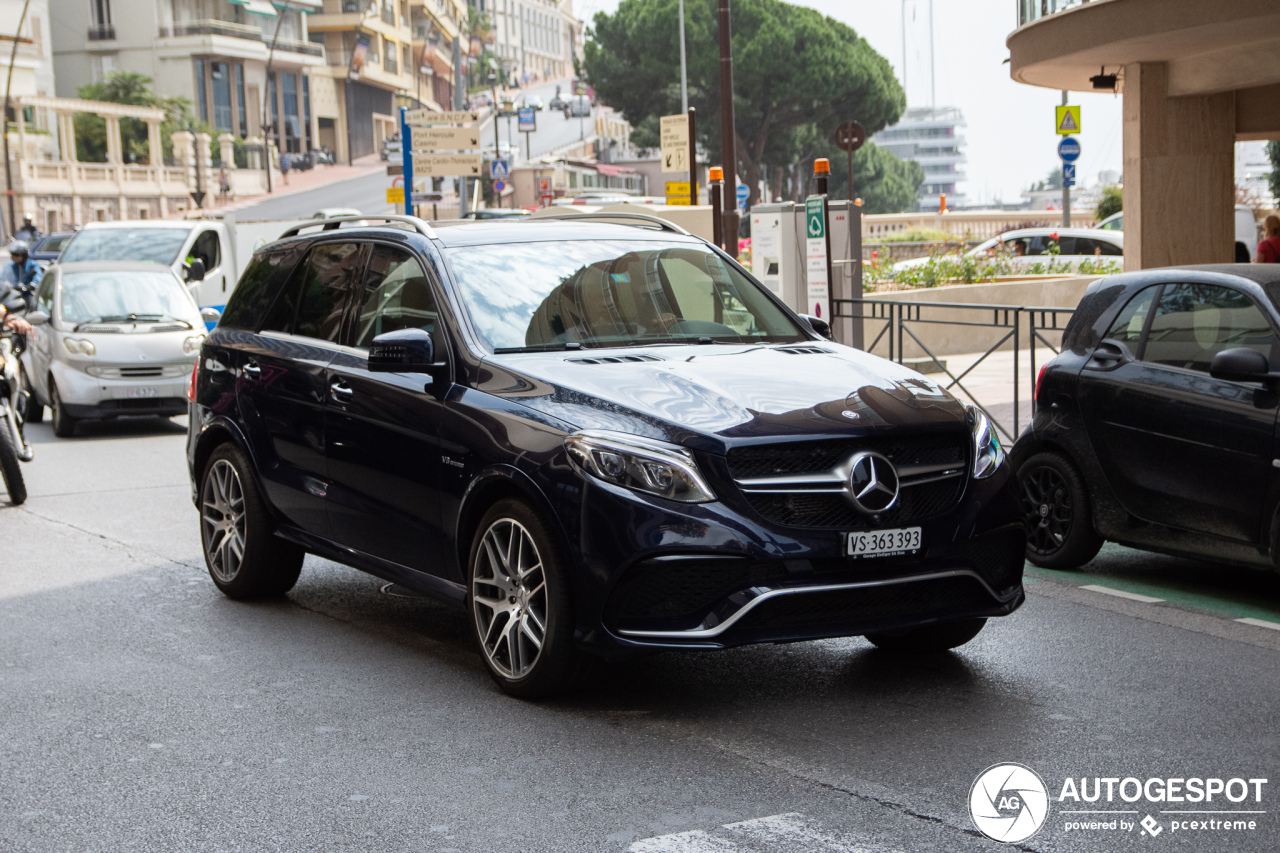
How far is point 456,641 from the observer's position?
21.8 ft

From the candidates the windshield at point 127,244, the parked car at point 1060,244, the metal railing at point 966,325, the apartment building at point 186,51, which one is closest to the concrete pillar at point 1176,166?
the metal railing at point 966,325

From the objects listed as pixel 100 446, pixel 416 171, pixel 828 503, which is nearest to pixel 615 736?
pixel 828 503

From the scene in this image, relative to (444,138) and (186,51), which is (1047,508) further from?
(186,51)

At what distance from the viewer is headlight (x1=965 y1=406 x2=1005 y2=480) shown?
5.51 m

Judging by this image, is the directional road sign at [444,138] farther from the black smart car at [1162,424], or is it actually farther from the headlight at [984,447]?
the headlight at [984,447]

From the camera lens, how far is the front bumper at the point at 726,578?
5.01m

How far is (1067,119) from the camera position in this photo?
31.6 m

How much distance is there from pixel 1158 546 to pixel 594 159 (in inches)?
4827

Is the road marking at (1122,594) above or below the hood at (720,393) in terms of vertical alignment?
below

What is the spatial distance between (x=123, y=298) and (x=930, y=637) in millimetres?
12738

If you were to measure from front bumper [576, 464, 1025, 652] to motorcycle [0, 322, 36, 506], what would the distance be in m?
7.09

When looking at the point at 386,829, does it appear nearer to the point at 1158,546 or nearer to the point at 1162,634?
the point at 1162,634

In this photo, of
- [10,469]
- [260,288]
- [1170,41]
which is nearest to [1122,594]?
[260,288]

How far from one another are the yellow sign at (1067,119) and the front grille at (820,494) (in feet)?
91.6
